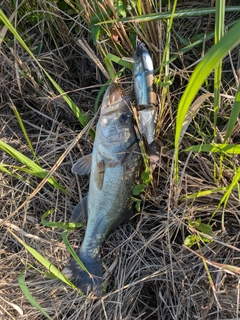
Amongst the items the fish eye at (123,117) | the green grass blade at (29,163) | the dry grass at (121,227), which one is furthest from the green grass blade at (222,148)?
the green grass blade at (29,163)

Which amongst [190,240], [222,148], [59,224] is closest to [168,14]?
[222,148]

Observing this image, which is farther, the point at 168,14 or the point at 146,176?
the point at 146,176

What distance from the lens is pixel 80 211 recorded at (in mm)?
2637

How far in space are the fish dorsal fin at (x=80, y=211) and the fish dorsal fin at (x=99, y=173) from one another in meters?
0.27

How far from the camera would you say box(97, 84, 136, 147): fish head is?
223cm

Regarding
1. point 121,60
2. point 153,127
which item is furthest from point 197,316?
point 121,60

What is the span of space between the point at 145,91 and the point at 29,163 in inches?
34.5

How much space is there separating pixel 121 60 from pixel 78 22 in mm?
469

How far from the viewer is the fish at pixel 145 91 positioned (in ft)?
7.16

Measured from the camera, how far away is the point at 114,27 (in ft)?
7.61

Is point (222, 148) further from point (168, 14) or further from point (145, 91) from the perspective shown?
point (168, 14)

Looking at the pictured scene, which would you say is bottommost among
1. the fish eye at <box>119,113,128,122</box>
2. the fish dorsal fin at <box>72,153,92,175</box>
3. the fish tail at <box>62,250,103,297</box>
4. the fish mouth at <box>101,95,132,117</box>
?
the fish tail at <box>62,250,103,297</box>

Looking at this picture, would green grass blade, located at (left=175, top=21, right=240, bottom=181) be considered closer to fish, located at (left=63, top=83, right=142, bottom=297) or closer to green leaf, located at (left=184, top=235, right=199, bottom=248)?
fish, located at (left=63, top=83, right=142, bottom=297)

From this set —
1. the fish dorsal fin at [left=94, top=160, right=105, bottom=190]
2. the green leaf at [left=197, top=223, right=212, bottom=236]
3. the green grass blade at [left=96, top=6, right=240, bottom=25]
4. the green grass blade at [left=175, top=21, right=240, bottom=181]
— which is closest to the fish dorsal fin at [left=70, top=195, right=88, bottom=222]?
the fish dorsal fin at [left=94, top=160, right=105, bottom=190]
